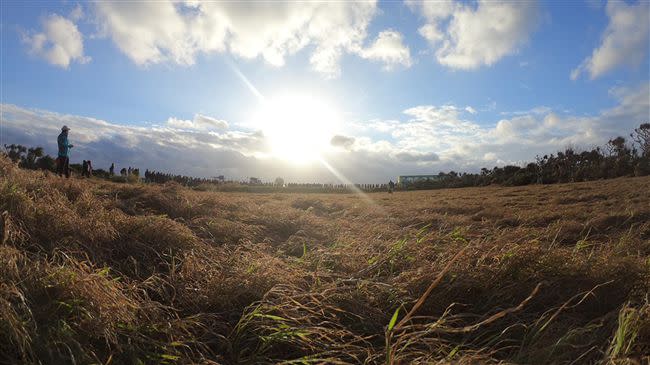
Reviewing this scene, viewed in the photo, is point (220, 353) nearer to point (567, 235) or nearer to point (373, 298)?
point (373, 298)

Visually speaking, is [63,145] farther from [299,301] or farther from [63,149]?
[299,301]

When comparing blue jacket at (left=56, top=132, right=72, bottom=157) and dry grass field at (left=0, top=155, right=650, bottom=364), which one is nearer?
dry grass field at (left=0, top=155, right=650, bottom=364)

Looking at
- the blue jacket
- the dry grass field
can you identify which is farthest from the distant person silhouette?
the dry grass field

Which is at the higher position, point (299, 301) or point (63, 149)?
point (63, 149)

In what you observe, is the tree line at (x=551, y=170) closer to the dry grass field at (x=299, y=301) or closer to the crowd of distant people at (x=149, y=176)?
the crowd of distant people at (x=149, y=176)

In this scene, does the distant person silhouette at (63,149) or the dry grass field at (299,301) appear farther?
the distant person silhouette at (63,149)

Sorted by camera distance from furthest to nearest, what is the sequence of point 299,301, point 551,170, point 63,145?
point 551,170
point 63,145
point 299,301

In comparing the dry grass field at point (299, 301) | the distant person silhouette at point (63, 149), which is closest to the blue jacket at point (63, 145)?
the distant person silhouette at point (63, 149)

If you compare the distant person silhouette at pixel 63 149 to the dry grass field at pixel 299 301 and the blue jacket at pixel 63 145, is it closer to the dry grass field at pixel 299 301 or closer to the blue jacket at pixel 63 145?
the blue jacket at pixel 63 145

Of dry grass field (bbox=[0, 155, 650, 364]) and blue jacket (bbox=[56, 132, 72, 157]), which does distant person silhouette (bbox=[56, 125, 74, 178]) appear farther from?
dry grass field (bbox=[0, 155, 650, 364])

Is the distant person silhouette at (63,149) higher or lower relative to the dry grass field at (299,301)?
higher

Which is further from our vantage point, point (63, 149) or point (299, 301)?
point (63, 149)

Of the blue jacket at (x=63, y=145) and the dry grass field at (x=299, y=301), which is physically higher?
the blue jacket at (x=63, y=145)

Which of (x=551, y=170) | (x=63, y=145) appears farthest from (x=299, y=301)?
(x=551, y=170)
